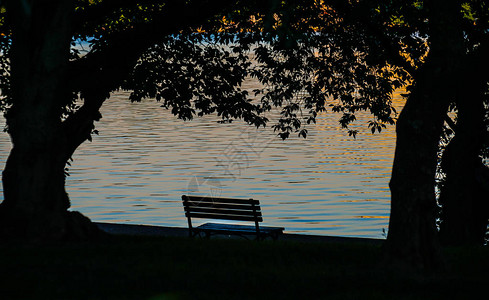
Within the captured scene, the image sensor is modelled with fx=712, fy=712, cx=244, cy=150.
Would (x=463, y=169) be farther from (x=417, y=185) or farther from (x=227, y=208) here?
(x=417, y=185)

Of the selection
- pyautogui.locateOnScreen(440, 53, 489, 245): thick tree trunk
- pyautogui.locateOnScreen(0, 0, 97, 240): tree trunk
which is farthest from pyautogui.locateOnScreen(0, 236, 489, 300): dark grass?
pyautogui.locateOnScreen(440, 53, 489, 245): thick tree trunk

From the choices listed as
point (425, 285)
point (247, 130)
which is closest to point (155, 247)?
point (425, 285)

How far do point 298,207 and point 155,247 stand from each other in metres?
17.5

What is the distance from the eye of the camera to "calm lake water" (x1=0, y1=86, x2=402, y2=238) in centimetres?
2642

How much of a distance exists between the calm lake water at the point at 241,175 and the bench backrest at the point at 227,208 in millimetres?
8945

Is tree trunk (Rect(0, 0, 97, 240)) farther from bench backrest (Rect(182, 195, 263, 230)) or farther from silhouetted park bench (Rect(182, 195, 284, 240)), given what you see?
bench backrest (Rect(182, 195, 263, 230))

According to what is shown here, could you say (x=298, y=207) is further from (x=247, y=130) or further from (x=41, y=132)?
(x=247, y=130)

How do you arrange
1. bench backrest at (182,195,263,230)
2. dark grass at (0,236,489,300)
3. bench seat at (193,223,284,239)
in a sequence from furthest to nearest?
1. bench backrest at (182,195,263,230)
2. bench seat at (193,223,284,239)
3. dark grass at (0,236,489,300)

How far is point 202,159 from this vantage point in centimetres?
4150

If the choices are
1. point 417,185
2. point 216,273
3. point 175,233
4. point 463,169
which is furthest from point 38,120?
point 463,169

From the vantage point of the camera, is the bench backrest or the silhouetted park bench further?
the bench backrest

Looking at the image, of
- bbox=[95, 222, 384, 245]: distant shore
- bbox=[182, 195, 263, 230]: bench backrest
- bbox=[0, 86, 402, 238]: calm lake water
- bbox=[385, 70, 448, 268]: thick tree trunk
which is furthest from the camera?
bbox=[0, 86, 402, 238]: calm lake water

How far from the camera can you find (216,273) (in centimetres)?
864

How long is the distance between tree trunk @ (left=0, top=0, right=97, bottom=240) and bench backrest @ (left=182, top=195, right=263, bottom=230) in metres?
4.40
